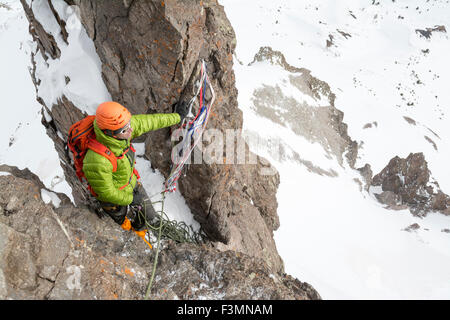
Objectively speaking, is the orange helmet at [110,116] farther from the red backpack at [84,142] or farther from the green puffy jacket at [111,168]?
the red backpack at [84,142]

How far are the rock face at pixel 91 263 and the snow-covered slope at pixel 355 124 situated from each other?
5832 mm

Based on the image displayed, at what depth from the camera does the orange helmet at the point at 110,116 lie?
Answer: 286 cm

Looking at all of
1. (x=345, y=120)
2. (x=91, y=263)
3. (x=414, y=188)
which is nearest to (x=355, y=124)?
(x=345, y=120)

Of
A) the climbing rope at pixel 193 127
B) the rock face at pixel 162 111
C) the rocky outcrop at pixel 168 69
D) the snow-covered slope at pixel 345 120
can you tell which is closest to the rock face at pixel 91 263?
the rock face at pixel 162 111

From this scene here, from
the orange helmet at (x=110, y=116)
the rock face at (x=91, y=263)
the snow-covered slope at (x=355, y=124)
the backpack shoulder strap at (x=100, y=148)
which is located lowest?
the snow-covered slope at (x=355, y=124)

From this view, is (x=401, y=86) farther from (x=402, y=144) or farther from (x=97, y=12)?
(x=97, y=12)

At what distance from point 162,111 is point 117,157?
58.6 inches

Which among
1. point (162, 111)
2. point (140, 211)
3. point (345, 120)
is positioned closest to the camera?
point (140, 211)

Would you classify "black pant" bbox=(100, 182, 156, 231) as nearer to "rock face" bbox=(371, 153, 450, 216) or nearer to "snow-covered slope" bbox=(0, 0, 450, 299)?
"snow-covered slope" bbox=(0, 0, 450, 299)

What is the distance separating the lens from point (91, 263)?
2.60 m

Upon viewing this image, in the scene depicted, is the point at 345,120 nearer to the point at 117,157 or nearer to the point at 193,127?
the point at 193,127

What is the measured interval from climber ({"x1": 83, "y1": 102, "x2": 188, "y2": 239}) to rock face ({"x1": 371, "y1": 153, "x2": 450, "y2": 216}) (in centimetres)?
1791

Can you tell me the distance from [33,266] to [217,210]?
3.38m
